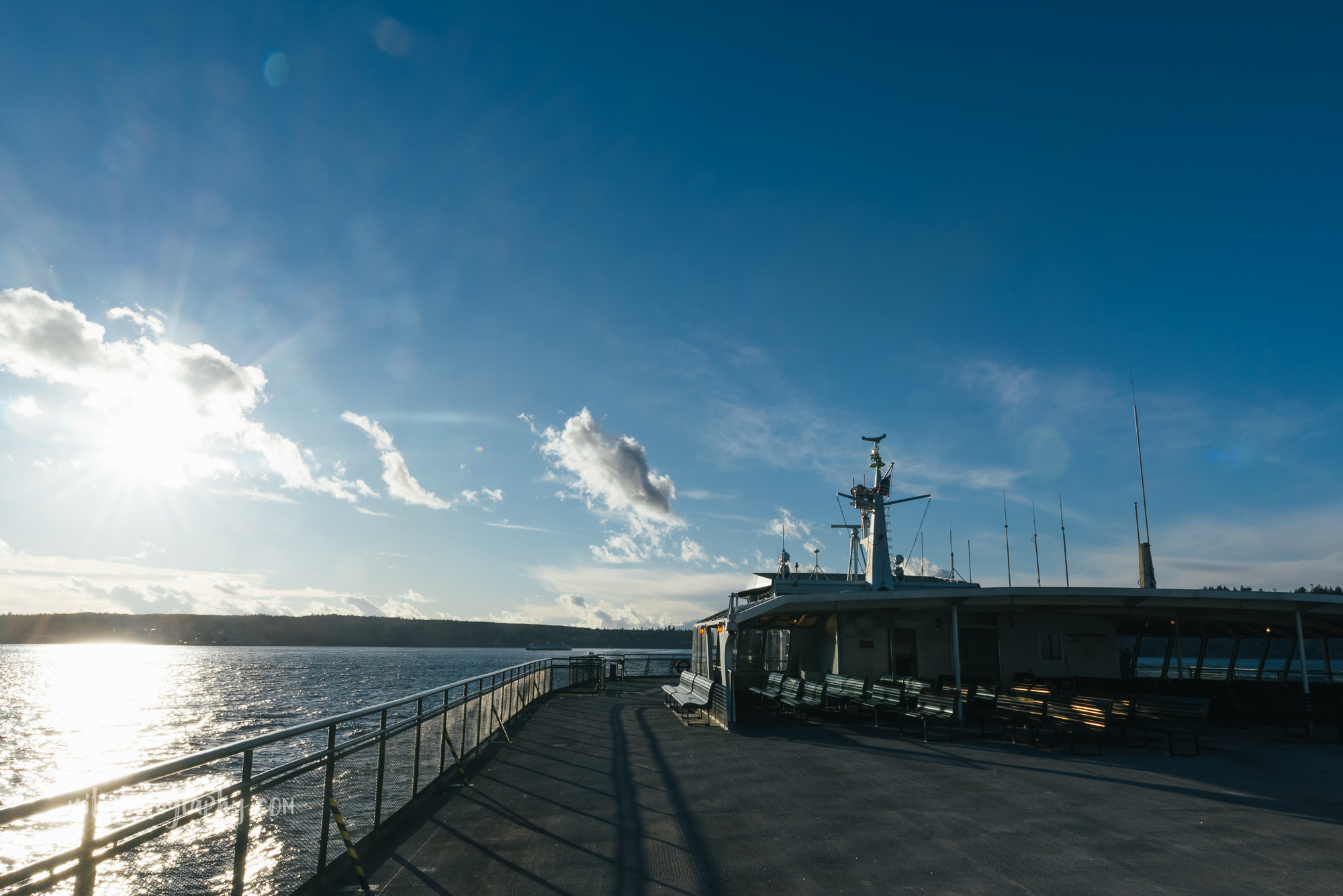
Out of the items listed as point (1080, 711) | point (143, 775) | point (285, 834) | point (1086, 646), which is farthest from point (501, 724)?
point (1086, 646)

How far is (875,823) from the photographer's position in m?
8.27

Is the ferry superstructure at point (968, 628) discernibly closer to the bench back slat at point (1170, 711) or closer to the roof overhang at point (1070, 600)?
the roof overhang at point (1070, 600)

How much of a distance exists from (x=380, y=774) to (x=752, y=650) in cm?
1886

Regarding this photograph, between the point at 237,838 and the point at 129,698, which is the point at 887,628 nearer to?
the point at 237,838

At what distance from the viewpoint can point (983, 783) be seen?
1036 centimetres

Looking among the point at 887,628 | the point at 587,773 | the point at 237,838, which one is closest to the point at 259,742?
the point at 237,838

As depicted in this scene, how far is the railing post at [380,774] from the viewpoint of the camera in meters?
7.58

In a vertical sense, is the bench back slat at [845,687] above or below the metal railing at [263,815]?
below

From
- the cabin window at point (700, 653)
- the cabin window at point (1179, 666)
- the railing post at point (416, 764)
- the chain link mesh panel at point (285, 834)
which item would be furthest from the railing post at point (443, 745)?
the cabin window at point (1179, 666)

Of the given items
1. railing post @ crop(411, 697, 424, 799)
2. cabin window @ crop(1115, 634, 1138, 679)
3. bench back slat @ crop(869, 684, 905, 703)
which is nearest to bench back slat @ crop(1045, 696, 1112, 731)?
bench back slat @ crop(869, 684, 905, 703)

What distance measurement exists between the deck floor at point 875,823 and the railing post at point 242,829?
126cm

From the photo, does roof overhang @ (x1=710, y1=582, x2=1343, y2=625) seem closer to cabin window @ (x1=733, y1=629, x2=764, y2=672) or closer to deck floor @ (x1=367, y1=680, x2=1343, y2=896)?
deck floor @ (x1=367, y1=680, x2=1343, y2=896)

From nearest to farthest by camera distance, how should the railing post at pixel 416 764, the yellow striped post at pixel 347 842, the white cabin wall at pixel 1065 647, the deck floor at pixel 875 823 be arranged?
the yellow striped post at pixel 347 842 < the deck floor at pixel 875 823 < the railing post at pixel 416 764 < the white cabin wall at pixel 1065 647

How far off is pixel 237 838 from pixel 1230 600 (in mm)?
18001
